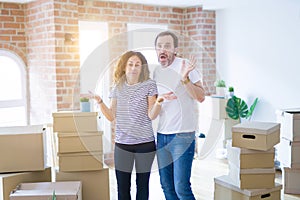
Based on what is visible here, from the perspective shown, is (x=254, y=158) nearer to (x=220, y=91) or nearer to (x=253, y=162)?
(x=253, y=162)

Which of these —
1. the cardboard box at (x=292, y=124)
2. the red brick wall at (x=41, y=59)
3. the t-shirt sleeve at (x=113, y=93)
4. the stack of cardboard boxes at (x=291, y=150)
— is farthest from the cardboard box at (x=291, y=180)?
the red brick wall at (x=41, y=59)

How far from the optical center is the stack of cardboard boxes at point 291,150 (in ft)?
12.1

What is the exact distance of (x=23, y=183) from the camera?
9.13ft

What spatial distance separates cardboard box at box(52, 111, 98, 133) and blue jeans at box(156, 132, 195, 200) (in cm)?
55

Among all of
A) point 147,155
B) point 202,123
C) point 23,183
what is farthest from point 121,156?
point 202,123

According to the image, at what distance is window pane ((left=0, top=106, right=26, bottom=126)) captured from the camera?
4.55 m

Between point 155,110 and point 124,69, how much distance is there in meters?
0.32

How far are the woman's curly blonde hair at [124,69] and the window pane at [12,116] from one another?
2.49 metres

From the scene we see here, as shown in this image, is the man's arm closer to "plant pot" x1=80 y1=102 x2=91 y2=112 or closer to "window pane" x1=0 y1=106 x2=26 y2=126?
"plant pot" x1=80 y1=102 x2=91 y2=112

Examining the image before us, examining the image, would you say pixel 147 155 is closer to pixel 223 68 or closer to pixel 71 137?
pixel 71 137

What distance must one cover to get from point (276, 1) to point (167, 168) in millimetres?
2709

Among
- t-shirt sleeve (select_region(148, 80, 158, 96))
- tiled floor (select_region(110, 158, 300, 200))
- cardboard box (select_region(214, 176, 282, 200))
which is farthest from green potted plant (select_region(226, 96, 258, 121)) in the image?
t-shirt sleeve (select_region(148, 80, 158, 96))

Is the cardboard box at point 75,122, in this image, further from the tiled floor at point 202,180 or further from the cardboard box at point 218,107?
the cardboard box at point 218,107

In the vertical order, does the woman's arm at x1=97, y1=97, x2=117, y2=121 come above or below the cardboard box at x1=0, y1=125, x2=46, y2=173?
above
